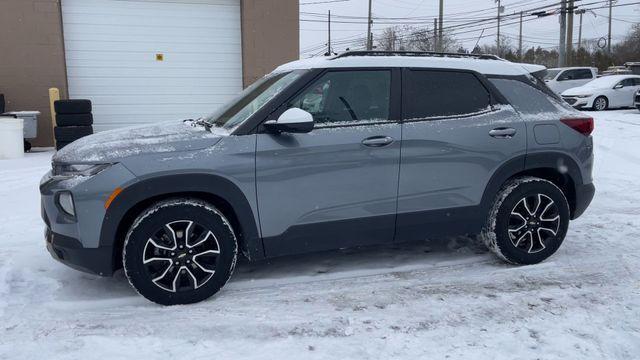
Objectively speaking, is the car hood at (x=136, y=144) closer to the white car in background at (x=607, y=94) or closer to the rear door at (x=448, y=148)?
the rear door at (x=448, y=148)

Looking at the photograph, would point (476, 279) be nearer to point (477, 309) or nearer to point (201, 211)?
point (477, 309)

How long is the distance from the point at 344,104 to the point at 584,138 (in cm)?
213

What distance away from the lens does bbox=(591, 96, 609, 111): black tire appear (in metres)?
21.1

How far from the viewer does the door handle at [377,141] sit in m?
3.91

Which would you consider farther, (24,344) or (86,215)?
(86,215)

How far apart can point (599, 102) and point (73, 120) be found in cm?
1915

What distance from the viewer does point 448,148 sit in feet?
13.5

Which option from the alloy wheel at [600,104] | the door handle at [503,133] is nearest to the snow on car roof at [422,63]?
the door handle at [503,133]

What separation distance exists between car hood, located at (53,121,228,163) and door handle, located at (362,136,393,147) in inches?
40.2

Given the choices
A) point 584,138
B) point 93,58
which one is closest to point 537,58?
point 93,58

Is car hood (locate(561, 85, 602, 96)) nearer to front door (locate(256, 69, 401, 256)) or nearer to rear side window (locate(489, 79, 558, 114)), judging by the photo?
rear side window (locate(489, 79, 558, 114))

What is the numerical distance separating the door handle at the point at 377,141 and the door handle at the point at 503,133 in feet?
→ 2.91

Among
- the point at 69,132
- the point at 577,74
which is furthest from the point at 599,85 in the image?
the point at 69,132

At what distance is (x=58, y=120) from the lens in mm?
10852
